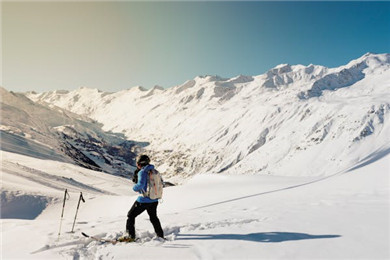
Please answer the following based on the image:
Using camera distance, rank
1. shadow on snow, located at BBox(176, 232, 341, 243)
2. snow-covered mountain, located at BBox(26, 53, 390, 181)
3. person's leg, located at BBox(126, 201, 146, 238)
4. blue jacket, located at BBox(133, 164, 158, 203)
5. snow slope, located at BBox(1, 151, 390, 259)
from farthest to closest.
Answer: snow-covered mountain, located at BBox(26, 53, 390, 181), person's leg, located at BBox(126, 201, 146, 238), blue jacket, located at BBox(133, 164, 158, 203), shadow on snow, located at BBox(176, 232, 341, 243), snow slope, located at BBox(1, 151, 390, 259)

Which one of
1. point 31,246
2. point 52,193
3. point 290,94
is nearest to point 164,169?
point 290,94

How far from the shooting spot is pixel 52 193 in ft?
65.2

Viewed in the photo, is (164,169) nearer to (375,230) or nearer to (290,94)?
(290,94)

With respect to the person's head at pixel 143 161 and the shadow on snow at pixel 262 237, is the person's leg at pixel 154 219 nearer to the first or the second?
the shadow on snow at pixel 262 237

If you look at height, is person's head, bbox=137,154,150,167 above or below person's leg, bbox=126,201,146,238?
above

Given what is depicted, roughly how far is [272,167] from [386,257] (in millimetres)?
90948

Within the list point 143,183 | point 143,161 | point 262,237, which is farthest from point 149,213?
point 262,237

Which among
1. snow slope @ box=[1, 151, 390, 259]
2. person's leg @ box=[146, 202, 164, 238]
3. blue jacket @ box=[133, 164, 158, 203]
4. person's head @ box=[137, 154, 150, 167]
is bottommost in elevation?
snow slope @ box=[1, 151, 390, 259]

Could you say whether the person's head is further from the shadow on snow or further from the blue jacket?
the shadow on snow

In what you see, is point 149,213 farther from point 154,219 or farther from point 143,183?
point 143,183

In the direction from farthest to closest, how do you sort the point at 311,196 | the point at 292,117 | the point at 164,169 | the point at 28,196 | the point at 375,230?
the point at 164,169 → the point at 292,117 → the point at 28,196 → the point at 311,196 → the point at 375,230

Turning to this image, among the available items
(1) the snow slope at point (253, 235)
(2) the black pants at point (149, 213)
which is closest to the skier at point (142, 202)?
(2) the black pants at point (149, 213)

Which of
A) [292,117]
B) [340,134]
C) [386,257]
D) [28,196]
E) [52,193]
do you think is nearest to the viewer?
[386,257]

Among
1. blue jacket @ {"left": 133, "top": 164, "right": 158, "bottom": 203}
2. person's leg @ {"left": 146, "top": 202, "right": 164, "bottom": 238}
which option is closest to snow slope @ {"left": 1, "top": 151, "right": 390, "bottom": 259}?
person's leg @ {"left": 146, "top": 202, "right": 164, "bottom": 238}
